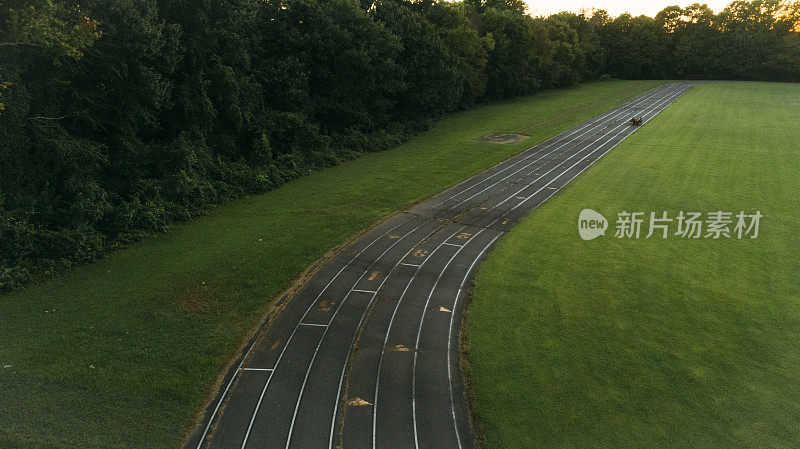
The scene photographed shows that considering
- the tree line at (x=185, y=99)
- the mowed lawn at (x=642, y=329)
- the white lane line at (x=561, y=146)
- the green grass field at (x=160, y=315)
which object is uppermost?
the tree line at (x=185, y=99)

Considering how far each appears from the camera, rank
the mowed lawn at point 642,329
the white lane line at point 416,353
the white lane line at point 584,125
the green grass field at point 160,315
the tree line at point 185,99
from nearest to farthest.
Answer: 1. the mowed lawn at point 642,329
2. the green grass field at point 160,315
3. the white lane line at point 416,353
4. the tree line at point 185,99
5. the white lane line at point 584,125

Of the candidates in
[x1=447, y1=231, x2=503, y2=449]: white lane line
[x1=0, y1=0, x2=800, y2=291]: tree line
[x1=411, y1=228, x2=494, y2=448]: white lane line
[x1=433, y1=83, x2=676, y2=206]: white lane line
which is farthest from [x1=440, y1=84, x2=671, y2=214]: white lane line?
[x1=0, y1=0, x2=800, y2=291]: tree line

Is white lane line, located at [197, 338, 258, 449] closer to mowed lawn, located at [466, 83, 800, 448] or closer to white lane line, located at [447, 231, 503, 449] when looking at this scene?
white lane line, located at [447, 231, 503, 449]

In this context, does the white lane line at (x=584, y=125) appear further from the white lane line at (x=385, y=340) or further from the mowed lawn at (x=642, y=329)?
the white lane line at (x=385, y=340)

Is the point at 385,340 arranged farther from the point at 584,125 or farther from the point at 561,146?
the point at 584,125

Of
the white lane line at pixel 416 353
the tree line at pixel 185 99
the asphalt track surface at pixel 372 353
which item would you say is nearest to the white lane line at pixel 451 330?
the asphalt track surface at pixel 372 353

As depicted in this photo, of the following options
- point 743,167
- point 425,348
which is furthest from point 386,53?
point 425,348

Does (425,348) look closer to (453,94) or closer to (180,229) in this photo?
(180,229)
